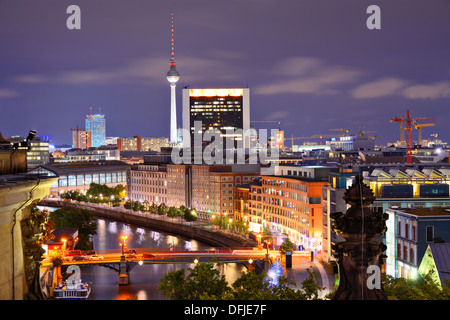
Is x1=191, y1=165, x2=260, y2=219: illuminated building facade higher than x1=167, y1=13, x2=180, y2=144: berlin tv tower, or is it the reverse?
x1=167, y1=13, x2=180, y2=144: berlin tv tower

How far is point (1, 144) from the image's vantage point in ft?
11.0

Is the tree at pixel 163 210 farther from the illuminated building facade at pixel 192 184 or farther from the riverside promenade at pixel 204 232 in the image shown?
the illuminated building facade at pixel 192 184

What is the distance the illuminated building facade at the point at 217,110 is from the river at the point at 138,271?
5161cm

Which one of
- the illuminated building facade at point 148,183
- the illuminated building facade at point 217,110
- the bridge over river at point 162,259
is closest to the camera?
the bridge over river at point 162,259

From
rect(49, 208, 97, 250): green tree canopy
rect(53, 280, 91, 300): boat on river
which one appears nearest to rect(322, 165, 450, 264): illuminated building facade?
rect(53, 280, 91, 300): boat on river

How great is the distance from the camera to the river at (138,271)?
24891 millimetres

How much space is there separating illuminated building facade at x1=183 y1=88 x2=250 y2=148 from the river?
51.6 m

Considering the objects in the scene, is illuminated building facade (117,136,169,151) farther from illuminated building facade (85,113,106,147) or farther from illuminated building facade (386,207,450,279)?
illuminated building facade (386,207,450,279)

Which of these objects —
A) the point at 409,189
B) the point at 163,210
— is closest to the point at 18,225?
the point at 409,189

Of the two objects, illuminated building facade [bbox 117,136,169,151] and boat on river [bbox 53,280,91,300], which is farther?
illuminated building facade [bbox 117,136,169,151]

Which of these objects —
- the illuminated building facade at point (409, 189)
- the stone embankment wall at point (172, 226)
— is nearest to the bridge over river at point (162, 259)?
the stone embankment wall at point (172, 226)

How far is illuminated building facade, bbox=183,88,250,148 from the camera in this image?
318 feet
